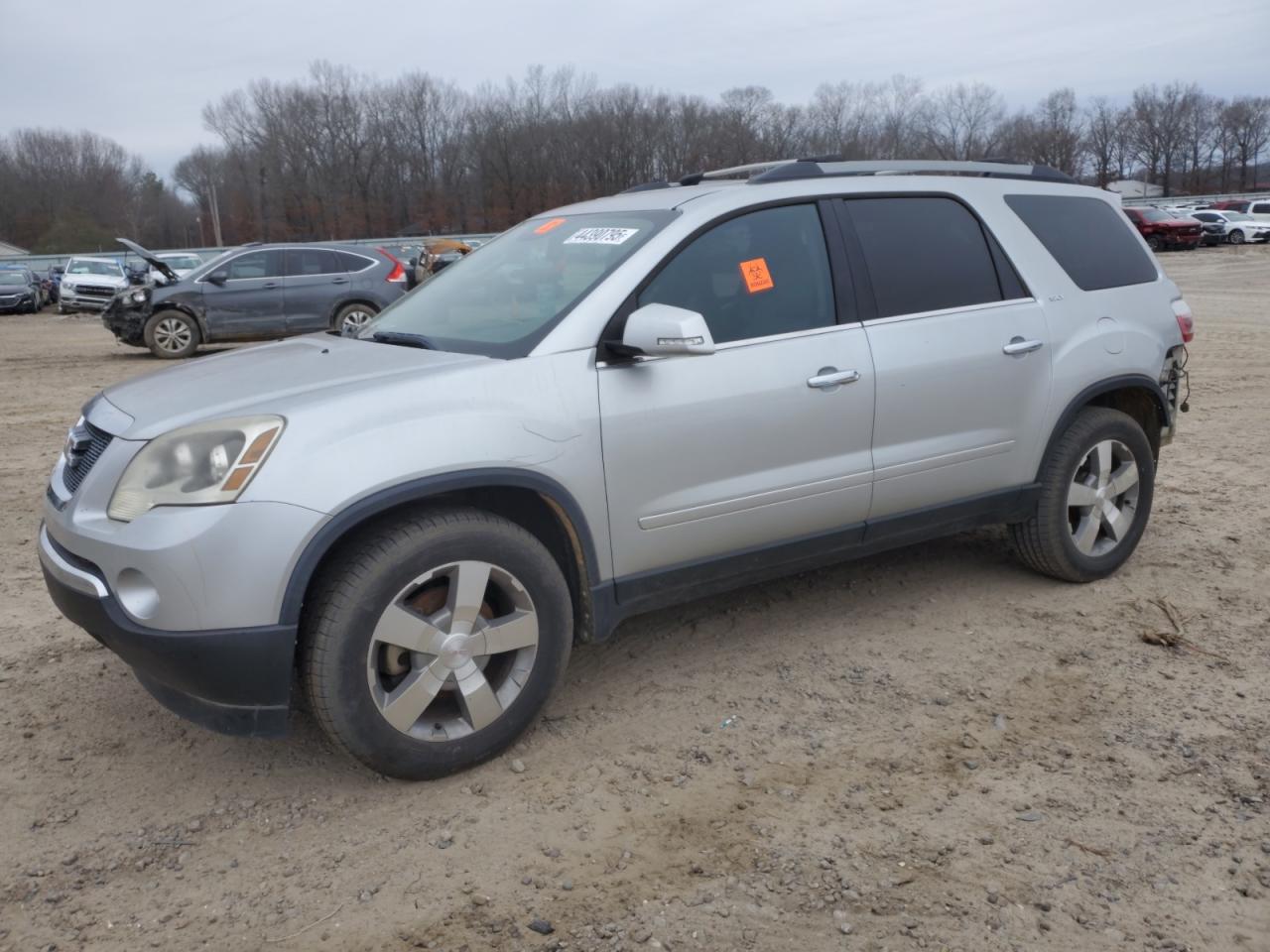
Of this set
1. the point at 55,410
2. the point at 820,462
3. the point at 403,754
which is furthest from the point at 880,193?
the point at 55,410

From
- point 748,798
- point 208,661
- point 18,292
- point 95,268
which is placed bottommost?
point 748,798

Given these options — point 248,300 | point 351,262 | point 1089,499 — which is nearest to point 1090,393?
point 1089,499

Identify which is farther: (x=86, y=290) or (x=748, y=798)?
(x=86, y=290)

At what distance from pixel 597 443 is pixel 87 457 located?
158cm

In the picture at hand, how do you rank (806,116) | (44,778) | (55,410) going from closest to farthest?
(44,778) → (55,410) → (806,116)

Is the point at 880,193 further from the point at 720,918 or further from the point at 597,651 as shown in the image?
the point at 720,918

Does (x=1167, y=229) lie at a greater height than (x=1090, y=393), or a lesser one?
greater

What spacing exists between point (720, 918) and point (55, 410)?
1003cm

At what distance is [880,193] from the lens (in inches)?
173

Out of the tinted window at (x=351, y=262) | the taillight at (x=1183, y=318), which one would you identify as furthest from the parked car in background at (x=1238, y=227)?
the taillight at (x=1183, y=318)

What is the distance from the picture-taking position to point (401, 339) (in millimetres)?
4043

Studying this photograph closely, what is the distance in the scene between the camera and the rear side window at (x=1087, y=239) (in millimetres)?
4812

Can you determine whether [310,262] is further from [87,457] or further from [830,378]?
[830,378]

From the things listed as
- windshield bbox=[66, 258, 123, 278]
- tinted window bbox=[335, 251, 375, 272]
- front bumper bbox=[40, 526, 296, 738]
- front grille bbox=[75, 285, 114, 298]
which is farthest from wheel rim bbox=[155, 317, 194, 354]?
windshield bbox=[66, 258, 123, 278]
